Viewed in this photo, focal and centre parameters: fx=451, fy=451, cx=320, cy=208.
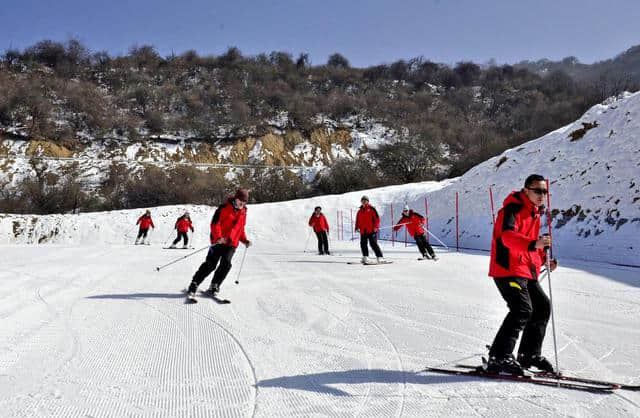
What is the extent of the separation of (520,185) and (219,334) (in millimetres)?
17863

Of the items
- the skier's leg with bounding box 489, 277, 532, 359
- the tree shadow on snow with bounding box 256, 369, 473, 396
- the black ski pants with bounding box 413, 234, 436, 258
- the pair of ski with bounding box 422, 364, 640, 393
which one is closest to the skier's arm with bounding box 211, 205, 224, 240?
the tree shadow on snow with bounding box 256, 369, 473, 396

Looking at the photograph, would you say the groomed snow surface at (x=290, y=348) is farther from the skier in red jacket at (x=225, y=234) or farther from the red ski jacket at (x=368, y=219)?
the red ski jacket at (x=368, y=219)

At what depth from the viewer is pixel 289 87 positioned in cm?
8256

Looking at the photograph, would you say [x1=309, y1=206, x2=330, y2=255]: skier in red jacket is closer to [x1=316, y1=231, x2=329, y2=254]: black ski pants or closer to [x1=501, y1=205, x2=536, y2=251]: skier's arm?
[x1=316, y1=231, x2=329, y2=254]: black ski pants

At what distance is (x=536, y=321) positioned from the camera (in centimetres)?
367

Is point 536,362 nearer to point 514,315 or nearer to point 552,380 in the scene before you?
point 552,380

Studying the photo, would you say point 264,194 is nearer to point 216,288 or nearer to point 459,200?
point 459,200

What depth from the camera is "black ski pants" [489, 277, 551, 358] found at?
352cm

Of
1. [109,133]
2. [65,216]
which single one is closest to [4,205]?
[65,216]

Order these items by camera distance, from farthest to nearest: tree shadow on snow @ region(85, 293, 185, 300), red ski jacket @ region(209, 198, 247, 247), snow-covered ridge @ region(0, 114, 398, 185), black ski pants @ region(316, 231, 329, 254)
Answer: snow-covered ridge @ region(0, 114, 398, 185) < black ski pants @ region(316, 231, 329, 254) < tree shadow on snow @ region(85, 293, 185, 300) < red ski jacket @ region(209, 198, 247, 247)

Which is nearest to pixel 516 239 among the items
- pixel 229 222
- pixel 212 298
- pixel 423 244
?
pixel 229 222

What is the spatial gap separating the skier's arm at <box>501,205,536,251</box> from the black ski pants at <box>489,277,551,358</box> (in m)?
0.27

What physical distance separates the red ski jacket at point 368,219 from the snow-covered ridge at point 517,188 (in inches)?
259

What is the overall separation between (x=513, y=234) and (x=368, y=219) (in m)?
8.42
